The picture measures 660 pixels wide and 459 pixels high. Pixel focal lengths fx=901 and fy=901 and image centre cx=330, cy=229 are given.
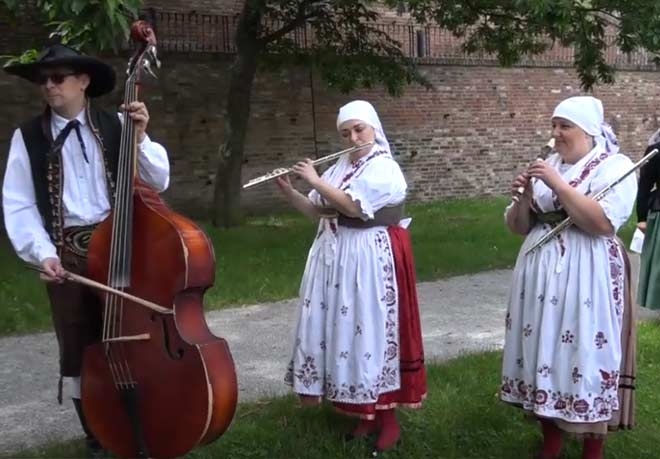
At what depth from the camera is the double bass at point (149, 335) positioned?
3336 millimetres

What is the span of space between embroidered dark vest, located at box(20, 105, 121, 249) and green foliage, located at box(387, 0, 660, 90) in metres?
5.93

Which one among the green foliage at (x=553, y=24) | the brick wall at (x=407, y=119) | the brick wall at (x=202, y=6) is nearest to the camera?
the green foliage at (x=553, y=24)

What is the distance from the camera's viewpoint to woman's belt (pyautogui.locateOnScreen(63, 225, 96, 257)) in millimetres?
3773

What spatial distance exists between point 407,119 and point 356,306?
39.0 feet

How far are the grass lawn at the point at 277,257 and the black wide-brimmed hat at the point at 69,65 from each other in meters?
3.61

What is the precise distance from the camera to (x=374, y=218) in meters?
4.24

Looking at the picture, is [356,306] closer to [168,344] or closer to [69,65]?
[168,344]

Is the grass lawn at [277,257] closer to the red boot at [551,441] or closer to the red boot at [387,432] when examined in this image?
the red boot at [387,432]

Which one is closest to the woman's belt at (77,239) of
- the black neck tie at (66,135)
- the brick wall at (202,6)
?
the black neck tie at (66,135)

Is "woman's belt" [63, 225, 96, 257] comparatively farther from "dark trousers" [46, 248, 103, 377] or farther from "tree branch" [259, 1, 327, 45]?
"tree branch" [259, 1, 327, 45]

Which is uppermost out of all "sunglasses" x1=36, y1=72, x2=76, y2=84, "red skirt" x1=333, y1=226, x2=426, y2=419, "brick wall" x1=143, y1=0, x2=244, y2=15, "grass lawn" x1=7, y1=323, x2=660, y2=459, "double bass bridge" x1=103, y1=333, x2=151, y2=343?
"brick wall" x1=143, y1=0, x2=244, y2=15

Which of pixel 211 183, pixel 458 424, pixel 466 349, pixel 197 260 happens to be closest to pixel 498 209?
pixel 211 183

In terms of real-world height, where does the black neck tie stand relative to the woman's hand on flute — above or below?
above

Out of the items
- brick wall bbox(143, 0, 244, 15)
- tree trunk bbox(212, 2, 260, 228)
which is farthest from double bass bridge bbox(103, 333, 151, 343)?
brick wall bbox(143, 0, 244, 15)
